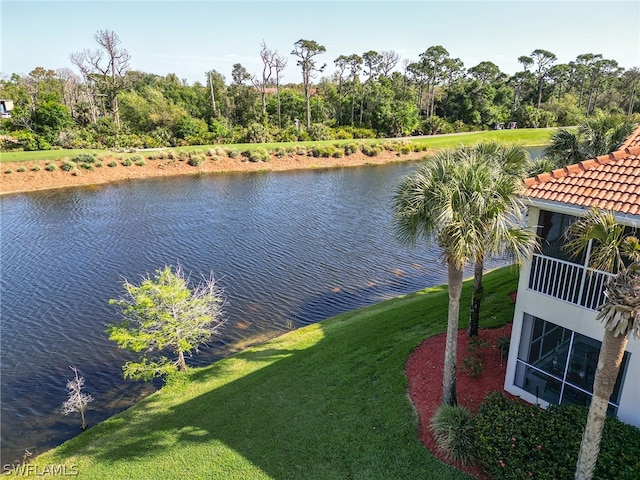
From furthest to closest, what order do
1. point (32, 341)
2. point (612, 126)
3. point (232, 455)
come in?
point (32, 341) → point (612, 126) → point (232, 455)

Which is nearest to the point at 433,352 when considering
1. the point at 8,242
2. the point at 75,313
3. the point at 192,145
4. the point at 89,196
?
the point at 75,313

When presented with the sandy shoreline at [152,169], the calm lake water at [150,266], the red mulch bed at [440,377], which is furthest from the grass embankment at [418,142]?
the red mulch bed at [440,377]

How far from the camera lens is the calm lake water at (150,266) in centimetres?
1493

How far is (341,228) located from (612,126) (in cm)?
1776

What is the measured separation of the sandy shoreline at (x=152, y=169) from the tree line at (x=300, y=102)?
857 cm

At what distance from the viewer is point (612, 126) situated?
15.8 metres

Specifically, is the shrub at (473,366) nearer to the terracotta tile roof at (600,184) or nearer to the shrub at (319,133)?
the terracotta tile roof at (600,184)

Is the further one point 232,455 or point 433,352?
point 433,352

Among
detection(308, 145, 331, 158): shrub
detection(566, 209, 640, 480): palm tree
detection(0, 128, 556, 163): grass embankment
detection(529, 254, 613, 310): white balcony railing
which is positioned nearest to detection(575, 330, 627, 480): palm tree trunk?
detection(566, 209, 640, 480): palm tree

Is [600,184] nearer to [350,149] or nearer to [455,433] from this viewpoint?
[455,433]

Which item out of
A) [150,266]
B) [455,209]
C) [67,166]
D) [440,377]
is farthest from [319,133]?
[455,209]

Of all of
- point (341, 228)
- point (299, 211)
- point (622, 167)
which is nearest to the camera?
point (622, 167)

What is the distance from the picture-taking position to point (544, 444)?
A: 27.6 feet

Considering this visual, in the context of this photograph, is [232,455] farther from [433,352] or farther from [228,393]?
[433,352]
